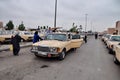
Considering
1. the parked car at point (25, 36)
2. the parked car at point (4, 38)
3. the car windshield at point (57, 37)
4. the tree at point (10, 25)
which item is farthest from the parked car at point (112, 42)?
the tree at point (10, 25)

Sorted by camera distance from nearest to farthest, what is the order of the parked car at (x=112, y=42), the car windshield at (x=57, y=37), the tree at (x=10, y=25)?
1. the car windshield at (x=57, y=37)
2. the parked car at (x=112, y=42)
3. the tree at (x=10, y=25)

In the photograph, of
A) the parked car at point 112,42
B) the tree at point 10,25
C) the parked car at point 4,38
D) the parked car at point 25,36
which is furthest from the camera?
the tree at point 10,25

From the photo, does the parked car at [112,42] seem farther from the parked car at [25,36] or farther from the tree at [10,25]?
the tree at [10,25]

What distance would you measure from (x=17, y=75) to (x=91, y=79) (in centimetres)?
288

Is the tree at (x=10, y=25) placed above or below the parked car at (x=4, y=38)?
above

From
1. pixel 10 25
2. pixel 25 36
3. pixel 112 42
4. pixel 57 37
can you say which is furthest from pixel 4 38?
pixel 10 25

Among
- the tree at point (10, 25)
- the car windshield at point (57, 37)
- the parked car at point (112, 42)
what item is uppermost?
the tree at point (10, 25)

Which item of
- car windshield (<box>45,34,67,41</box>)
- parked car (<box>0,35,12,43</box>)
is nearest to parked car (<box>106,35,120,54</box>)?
car windshield (<box>45,34,67,41</box>)

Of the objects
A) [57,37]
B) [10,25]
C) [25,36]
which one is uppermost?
[10,25]

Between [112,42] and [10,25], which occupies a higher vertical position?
[10,25]

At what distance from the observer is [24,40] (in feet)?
75.3

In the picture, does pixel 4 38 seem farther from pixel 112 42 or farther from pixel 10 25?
pixel 10 25

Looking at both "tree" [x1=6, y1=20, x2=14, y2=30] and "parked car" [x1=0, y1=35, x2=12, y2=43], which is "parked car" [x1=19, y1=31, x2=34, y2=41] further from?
"tree" [x1=6, y1=20, x2=14, y2=30]

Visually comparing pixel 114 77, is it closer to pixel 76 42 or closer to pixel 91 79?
pixel 91 79
